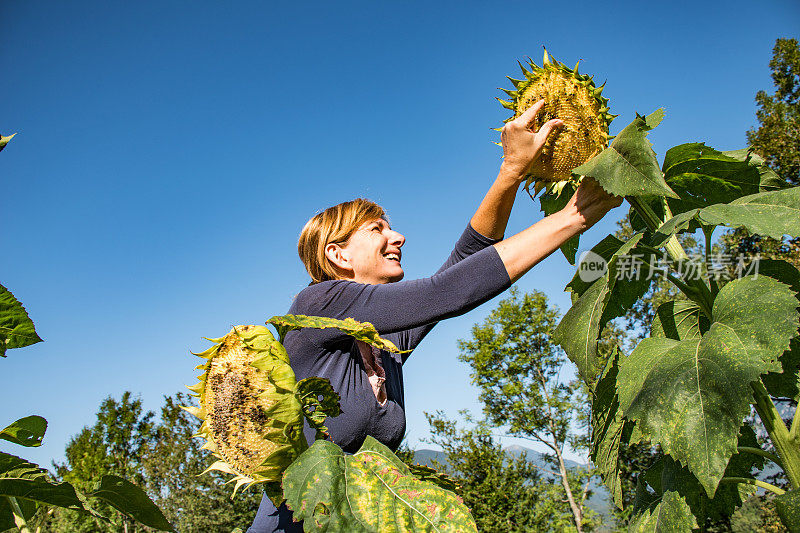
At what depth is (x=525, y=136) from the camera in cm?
173

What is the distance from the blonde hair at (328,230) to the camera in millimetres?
2416

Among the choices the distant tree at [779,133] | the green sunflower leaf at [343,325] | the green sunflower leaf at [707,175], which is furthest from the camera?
the distant tree at [779,133]

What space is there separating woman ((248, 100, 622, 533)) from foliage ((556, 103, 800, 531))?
0.64ft

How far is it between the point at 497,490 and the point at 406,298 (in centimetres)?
2054

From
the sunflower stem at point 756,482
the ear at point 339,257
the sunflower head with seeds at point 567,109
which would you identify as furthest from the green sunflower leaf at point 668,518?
the ear at point 339,257

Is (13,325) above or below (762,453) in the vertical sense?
above

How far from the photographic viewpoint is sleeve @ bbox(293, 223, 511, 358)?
1.66 metres

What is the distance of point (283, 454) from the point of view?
3.89ft

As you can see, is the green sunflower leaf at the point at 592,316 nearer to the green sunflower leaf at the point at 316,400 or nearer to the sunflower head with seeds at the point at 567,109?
the sunflower head with seeds at the point at 567,109

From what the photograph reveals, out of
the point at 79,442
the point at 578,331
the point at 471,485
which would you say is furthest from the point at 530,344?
the point at 578,331

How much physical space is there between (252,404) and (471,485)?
21.2 metres

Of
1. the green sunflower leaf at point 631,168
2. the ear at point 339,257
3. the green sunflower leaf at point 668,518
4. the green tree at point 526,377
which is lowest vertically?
the green sunflower leaf at point 668,518

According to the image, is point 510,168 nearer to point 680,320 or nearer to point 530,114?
point 530,114

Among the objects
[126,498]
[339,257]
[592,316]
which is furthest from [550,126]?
[126,498]
